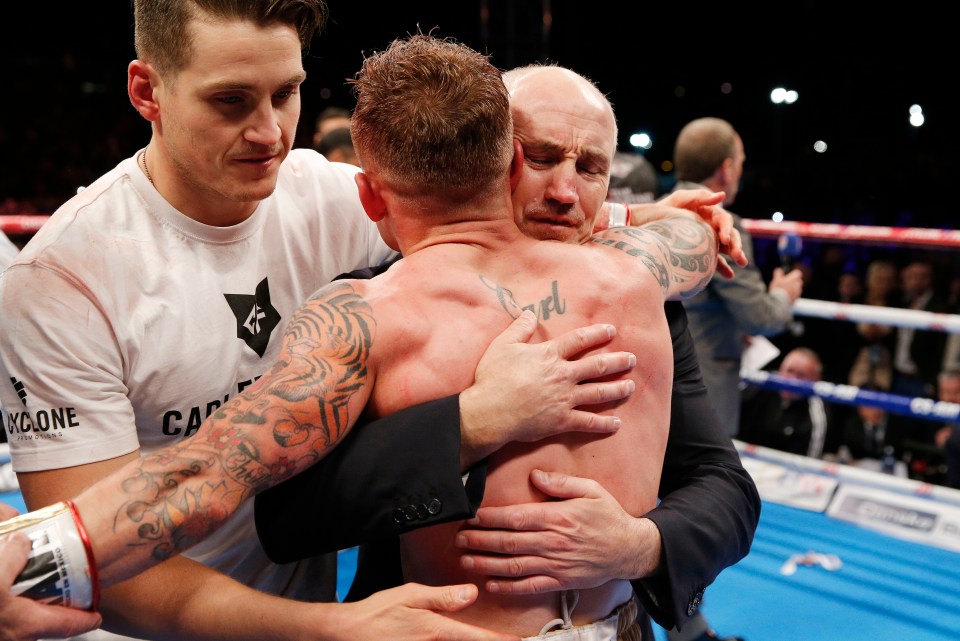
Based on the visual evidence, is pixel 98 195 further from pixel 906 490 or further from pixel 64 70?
pixel 64 70

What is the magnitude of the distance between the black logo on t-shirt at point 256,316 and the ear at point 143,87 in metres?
0.34

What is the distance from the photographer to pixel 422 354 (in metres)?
1.13

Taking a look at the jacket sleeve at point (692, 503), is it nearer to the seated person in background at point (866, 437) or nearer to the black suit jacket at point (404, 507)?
the black suit jacket at point (404, 507)

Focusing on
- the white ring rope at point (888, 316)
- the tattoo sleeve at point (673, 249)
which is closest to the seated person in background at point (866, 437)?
the white ring rope at point (888, 316)

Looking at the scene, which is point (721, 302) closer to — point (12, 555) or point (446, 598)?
point (446, 598)

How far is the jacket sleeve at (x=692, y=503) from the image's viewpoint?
48.5 inches

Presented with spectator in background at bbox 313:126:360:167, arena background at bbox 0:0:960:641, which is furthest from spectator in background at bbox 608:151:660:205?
arena background at bbox 0:0:960:641

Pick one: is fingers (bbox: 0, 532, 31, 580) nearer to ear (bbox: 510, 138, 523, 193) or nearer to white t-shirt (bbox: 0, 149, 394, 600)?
white t-shirt (bbox: 0, 149, 394, 600)

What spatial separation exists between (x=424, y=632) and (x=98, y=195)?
887mm

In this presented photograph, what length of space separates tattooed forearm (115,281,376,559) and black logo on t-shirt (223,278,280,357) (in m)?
0.35

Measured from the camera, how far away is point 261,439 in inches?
40.7

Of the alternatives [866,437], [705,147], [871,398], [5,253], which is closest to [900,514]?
[871,398]

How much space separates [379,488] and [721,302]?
2.58 m

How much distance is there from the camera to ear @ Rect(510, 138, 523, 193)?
1.38 m
